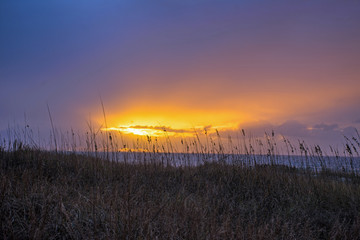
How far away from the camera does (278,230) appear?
12.9 ft

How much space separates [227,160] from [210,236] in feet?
17.0

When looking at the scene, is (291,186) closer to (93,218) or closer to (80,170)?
(93,218)

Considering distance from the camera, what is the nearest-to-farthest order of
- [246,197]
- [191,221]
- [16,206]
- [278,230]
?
[16,206] → [191,221] → [278,230] → [246,197]

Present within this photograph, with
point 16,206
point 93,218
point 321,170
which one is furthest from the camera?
point 321,170

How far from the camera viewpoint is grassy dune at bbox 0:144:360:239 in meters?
2.92

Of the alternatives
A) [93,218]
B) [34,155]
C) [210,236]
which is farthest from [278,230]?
[34,155]

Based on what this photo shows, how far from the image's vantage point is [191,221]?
3.43m

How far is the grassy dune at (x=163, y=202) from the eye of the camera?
2.92 meters

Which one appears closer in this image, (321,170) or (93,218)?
(93,218)

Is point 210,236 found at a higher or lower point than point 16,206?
lower

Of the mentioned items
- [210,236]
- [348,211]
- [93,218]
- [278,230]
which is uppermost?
[93,218]

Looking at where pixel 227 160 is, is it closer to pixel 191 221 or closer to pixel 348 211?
pixel 348 211

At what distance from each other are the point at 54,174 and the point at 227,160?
5379mm

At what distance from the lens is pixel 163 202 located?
4.38 m
